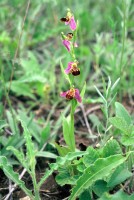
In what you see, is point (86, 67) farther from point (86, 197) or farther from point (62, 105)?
point (86, 197)

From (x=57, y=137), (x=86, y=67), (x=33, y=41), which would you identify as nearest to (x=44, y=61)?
(x=33, y=41)

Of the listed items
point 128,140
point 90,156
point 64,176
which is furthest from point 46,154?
point 128,140

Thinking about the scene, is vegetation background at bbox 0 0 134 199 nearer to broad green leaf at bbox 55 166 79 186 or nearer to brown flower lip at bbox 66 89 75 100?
broad green leaf at bbox 55 166 79 186

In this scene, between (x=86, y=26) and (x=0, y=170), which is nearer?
(x=0, y=170)

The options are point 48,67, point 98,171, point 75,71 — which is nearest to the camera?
point 98,171

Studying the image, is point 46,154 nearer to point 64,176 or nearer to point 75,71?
point 64,176
